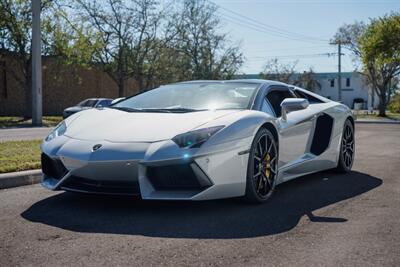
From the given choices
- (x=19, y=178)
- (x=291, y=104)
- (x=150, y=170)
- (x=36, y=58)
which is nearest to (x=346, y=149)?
(x=291, y=104)

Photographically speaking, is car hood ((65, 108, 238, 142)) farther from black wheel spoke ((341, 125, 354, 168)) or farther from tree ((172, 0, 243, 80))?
tree ((172, 0, 243, 80))

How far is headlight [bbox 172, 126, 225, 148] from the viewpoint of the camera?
13.2 ft

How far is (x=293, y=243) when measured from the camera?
11.2 feet

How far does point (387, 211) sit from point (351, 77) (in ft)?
271

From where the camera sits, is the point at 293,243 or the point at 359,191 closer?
the point at 293,243

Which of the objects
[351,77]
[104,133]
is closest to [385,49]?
[104,133]

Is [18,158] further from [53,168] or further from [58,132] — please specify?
[53,168]

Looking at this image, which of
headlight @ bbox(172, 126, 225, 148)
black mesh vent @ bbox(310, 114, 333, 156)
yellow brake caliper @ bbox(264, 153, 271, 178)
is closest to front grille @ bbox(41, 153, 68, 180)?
headlight @ bbox(172, 126, 225, 148)

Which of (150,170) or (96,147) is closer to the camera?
(150,170)

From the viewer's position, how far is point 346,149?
6762 millimetres

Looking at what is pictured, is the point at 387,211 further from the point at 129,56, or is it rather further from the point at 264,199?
the point at 129,56

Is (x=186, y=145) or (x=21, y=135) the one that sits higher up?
(x=186, y=145)

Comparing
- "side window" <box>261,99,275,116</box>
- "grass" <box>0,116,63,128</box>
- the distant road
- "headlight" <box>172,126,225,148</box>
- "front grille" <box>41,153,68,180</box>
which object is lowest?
"grass" <box>0,116,63,128</box>

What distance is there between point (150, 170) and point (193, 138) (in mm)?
434
